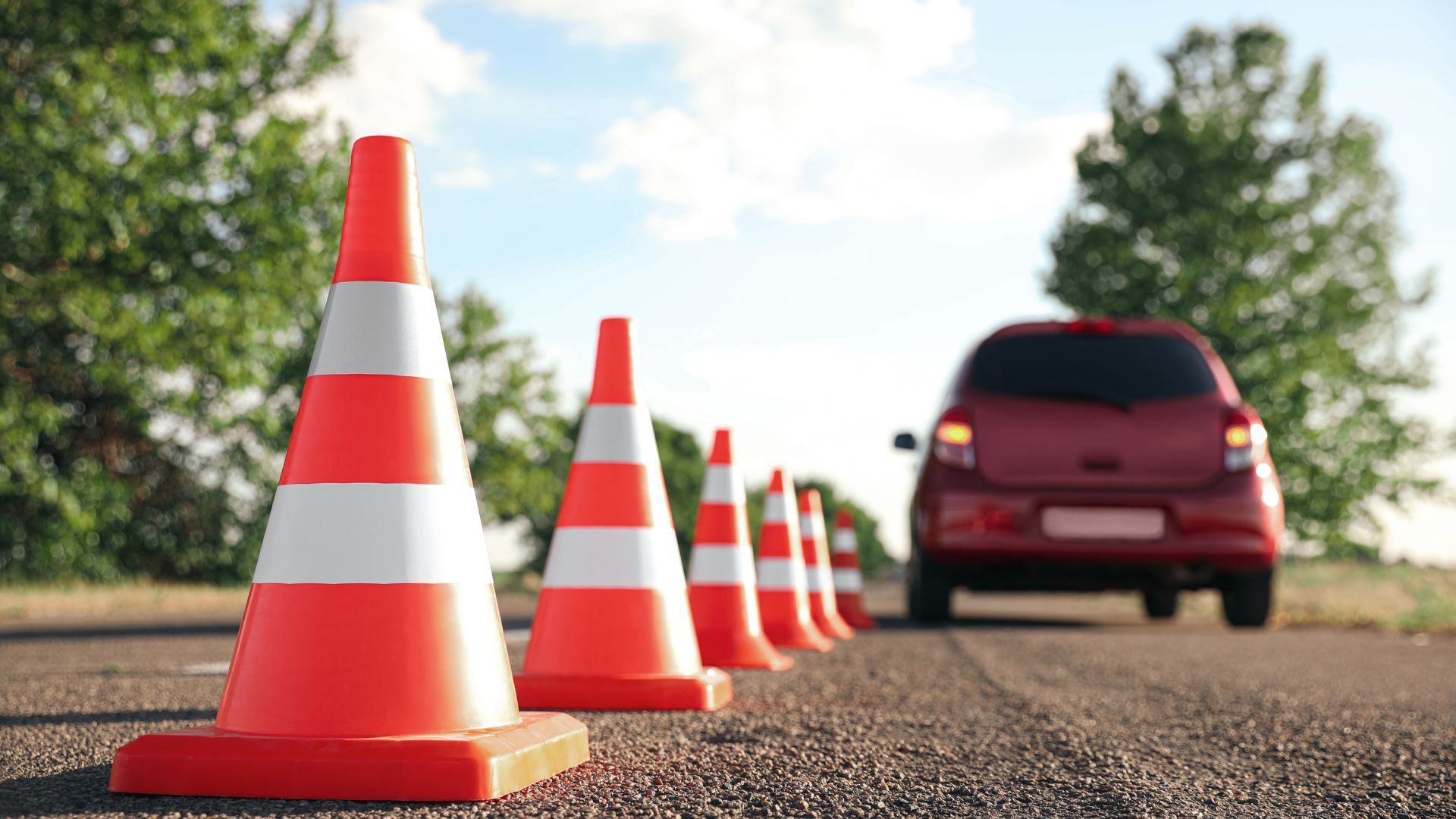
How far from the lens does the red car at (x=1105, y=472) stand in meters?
8.79

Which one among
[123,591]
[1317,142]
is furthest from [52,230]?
[1317,142]

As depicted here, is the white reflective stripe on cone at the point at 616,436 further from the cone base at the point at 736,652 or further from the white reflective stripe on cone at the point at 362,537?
the white reflective stripe on cone at the point at 362,537

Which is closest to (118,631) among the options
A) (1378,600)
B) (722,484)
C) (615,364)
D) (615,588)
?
(722,484)

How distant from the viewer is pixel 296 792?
286 cm

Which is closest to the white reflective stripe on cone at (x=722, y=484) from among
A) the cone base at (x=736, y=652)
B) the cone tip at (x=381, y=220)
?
the cone base at (x=736, y=652)

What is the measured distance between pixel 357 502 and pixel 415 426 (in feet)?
0.72

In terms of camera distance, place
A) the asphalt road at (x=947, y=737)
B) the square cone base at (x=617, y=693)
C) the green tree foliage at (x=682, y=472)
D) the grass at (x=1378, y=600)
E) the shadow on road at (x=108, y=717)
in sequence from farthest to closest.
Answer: the green tree foliage at (x=682, y=472), the grass at (x=1378, y=600), the square cone base at (x=617, y=693), the shadow on road at (x=108, y=717), the asphalt road at (x=947, y=737)

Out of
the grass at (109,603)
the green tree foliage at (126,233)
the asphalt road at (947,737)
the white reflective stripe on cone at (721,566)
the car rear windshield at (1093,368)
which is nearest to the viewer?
the asphalt road at (947,737)

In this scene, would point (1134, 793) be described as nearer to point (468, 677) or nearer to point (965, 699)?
point (468, 677)

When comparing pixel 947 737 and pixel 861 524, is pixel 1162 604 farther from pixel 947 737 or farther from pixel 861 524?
pixel 861 524

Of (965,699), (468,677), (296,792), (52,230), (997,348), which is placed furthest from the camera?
(52,230)

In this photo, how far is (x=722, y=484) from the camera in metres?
7.20

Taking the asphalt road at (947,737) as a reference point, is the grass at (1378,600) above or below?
below

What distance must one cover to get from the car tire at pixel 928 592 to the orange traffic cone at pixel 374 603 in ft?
21.3
